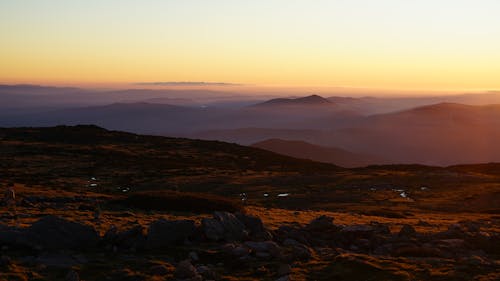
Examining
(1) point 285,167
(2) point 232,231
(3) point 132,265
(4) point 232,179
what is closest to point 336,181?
(4) point 232,179

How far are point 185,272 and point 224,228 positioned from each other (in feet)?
21.4

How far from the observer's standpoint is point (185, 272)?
72.3ft

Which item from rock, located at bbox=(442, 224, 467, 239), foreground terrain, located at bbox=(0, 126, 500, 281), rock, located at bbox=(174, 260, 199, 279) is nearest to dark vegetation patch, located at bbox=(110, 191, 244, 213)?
foreground terrain, located at bbox=(0, 126, 500, 281)

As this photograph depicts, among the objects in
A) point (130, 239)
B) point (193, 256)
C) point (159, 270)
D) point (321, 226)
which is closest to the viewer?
point (159, 270)

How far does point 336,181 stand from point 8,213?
58.2m

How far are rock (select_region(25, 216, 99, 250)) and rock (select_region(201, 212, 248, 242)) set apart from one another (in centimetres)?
556

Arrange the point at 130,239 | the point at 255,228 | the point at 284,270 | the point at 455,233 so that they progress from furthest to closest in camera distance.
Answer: the point at 455,233, the point at 255,228, the point at 130,239, the point at 284,270

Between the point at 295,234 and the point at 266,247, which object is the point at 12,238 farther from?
the point at 295,234

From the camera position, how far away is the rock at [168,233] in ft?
86.9

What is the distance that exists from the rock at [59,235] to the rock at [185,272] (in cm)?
564

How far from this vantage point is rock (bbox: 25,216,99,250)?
24766mm

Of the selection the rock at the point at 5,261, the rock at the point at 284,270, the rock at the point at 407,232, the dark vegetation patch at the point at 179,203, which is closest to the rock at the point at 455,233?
the rock at the point at 407,232

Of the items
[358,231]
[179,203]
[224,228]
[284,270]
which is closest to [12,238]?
[224,228]

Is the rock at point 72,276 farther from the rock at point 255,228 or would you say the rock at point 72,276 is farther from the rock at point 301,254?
the rock at point 255,228
